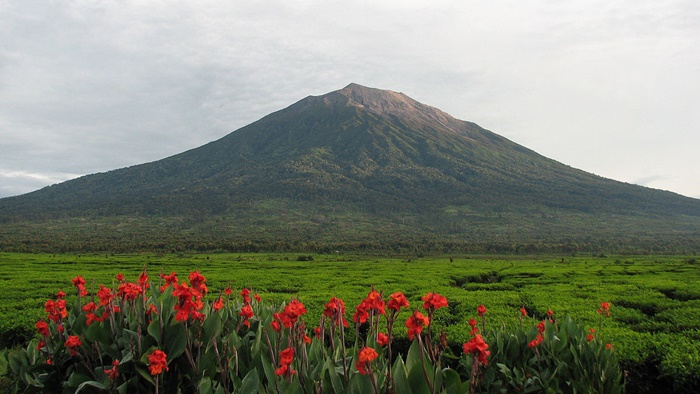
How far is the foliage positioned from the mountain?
238 feet

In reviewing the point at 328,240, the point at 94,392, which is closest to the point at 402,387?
the point at 94,392

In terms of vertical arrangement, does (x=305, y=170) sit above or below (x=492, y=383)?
above

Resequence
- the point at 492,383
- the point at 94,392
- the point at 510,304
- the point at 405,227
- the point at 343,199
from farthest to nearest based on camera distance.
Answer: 1. the point at 343,199
2. the point at 405,227
3. the point at 510,304
4. the point at 492,383
5. the point at 94,392

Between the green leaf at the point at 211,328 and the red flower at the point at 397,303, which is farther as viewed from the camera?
the green leaf at the point at 211,328

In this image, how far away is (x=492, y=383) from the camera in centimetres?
384

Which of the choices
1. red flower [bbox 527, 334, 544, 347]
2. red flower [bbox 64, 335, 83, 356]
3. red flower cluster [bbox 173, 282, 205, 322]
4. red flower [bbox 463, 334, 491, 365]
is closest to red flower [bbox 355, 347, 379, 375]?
red flower [bbox 463, 334, 491, 365]

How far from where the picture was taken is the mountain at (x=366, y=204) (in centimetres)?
10319

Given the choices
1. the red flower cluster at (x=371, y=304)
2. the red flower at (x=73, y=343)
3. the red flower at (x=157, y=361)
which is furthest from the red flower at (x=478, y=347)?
the red flower at (x=73, y=343)

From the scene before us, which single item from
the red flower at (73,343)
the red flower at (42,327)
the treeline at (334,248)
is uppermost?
the red flower at (42,327)

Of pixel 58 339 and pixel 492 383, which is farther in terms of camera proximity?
pixel 58 339

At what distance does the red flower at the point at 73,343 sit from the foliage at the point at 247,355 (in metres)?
0.02

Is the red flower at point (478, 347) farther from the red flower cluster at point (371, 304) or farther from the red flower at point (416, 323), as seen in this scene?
the red flower cluster at point (371, 304)

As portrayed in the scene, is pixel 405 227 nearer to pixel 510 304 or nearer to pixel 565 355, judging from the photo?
pixel 510 304

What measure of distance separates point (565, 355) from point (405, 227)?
12145 centimetres
